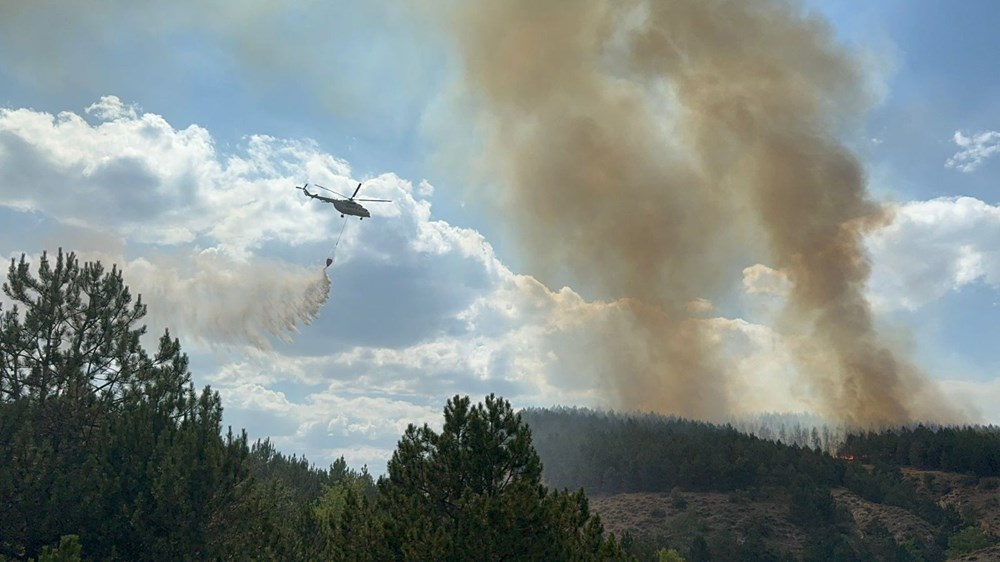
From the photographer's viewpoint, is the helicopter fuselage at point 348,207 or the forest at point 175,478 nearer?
the forest at point 175,478

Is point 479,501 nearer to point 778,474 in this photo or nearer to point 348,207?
point 348,207

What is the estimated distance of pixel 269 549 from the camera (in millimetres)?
29125

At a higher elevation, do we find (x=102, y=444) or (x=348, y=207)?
(x=348, y=207)

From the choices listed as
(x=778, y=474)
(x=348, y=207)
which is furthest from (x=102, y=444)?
(x=778, y=474)

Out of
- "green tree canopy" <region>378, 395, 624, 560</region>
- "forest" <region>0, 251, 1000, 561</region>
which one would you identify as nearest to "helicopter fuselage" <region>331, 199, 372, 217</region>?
"forest" <region>0, 251, 1000, 561</region>

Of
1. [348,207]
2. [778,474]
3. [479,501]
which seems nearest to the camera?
[479,501]

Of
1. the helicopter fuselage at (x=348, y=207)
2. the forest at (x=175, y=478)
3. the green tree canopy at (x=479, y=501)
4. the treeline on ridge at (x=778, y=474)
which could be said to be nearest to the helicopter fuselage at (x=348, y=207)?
the helicopter fuselage at (x=348, y=207)

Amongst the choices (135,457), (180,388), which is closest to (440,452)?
(135,457)

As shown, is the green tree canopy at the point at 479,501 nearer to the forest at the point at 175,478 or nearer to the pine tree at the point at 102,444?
the forest at the point at 175,478

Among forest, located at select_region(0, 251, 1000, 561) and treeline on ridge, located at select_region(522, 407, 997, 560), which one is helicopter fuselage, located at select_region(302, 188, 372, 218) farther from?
treeline on ridge, located at select_region(522, 407, 997, 560)

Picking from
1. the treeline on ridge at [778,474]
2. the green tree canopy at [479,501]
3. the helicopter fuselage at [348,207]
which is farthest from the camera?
the treeline on ridge at [778,474]

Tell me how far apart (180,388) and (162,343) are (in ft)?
9.29

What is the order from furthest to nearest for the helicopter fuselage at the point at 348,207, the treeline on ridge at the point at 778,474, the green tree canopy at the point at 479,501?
1. the treeline on ridge at the point at 778,474
2. the helicopter fuselage at the point at 348,207
3. the green tree canopy at the point at 479,501

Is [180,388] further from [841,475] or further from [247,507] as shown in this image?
[841,475]
